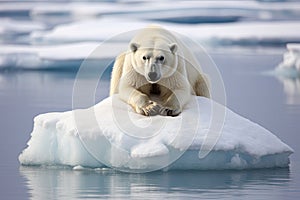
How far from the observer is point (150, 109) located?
705 centimetres

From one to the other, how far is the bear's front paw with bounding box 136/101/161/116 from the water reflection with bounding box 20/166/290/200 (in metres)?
0.42

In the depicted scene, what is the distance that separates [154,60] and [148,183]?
879mm

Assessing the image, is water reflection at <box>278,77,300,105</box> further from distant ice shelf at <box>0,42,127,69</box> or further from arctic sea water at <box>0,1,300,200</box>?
distant ice shelf at <box>0,42,127,69</box>

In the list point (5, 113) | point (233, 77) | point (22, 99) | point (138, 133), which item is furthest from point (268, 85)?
point (138, 133)

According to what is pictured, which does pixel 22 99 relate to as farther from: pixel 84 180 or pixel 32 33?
pixel 32 33

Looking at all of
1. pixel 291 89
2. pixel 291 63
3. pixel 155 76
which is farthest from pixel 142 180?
pixel 291 63

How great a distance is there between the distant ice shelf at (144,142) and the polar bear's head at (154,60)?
267mm

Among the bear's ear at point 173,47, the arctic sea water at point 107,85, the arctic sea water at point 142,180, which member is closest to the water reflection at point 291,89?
the arctic sea water at point 107,85

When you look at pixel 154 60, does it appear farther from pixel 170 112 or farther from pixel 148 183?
pixel 148 183

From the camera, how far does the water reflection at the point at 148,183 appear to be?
621cm

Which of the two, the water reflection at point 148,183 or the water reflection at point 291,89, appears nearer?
the water reflection at point 148,183

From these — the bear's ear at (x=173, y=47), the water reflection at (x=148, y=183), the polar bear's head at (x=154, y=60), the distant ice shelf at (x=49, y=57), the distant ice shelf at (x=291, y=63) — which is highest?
the distant ice shelf at (x=49, y=57)

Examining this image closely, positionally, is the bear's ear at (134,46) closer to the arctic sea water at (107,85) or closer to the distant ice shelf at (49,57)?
the arctic sea water at (107,85)

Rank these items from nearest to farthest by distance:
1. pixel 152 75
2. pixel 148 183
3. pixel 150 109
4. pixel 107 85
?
pixel 148 183 < pixel 152 75 < pixel 150 109 < pixel 107 85
